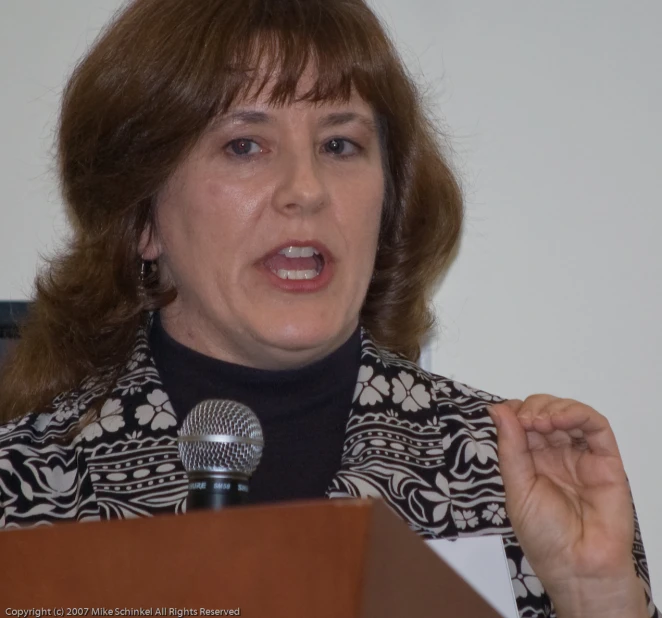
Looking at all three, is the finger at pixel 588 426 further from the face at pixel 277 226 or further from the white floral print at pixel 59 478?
the white floral print at pixel 59 478

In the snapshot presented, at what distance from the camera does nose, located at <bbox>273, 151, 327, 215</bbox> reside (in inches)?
58.6

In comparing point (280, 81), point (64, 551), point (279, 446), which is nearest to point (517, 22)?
point (280, 81)

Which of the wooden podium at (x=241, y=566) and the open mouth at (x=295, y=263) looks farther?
the open mouth at (x=295, y=263)

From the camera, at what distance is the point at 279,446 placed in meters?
1.58

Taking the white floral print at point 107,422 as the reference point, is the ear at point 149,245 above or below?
above

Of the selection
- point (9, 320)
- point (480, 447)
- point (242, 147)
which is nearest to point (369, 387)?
point (480, 447)

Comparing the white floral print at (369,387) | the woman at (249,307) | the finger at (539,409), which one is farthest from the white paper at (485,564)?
the white floral print at (369,387)

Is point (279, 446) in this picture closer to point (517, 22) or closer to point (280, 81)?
point (280, 81)

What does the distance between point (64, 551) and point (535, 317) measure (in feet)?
4.74

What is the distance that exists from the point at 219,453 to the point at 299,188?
684 mm

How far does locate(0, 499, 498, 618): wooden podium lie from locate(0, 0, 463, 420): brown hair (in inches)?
39.3

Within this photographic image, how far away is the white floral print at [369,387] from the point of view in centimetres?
166

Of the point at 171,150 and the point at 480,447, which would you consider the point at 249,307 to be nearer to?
the point at 171,150

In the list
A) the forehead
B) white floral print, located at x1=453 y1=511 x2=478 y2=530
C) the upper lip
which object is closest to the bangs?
the forehead
